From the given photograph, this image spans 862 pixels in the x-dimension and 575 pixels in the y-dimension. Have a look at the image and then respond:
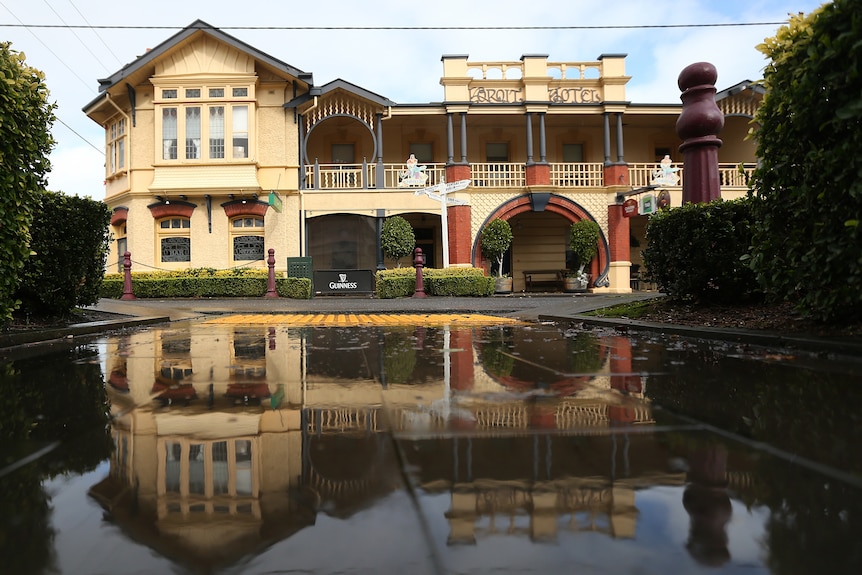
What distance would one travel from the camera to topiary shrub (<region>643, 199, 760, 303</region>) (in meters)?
7.87

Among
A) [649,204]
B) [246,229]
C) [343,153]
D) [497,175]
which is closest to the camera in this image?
[649,204]

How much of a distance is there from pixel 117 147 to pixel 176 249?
5.50 meters

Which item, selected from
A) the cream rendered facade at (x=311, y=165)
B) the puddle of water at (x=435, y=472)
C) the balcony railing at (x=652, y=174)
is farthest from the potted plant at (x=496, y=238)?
the puddle of water at (x=435, y=472)

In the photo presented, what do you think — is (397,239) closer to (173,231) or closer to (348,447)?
(173,231)

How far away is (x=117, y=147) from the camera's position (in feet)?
75.7

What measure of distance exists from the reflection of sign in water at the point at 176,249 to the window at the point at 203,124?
10.2 ft


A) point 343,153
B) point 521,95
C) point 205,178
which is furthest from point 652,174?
point 205,178

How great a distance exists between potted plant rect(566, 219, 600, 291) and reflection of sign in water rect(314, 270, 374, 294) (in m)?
7.85

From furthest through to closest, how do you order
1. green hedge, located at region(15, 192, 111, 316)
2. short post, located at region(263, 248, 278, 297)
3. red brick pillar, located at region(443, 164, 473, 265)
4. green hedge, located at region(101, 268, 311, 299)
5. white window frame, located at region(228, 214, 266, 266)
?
red brick pillar, located at region(443, 164, 473, 265) → white window frame, located at region(228, 214, 266, 266) → green hedge, located at region(101, 268, 311, 299) → short post, located at region(263, 248, 278, 297) → green hedge, located at region(15, 192, 111, 316)

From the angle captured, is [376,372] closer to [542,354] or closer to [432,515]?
[542,354]

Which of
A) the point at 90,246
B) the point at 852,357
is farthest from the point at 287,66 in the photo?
the point at 852,357

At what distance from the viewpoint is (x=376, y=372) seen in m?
4.56

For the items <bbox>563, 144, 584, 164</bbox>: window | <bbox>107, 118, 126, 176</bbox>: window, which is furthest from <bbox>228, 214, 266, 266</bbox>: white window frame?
<bbox>563, 144, 584, 164</bbox>: window

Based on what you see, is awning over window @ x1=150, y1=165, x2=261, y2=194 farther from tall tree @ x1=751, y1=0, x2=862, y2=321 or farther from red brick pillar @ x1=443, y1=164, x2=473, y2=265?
tall tree @ x1=751, y1=0, x2=862, y2=321
